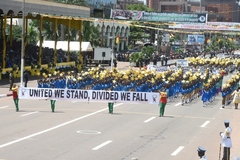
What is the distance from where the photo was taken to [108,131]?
82.3 ft

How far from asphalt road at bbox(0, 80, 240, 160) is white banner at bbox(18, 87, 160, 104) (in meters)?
0.80

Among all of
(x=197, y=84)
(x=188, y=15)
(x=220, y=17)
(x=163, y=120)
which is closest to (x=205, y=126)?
(x=163, y=120)

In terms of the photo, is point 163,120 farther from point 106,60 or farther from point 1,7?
point 106,60

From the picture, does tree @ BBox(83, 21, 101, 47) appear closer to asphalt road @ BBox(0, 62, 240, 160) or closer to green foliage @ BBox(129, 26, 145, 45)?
green foliage @ BBox(129, 26, 145, 45)

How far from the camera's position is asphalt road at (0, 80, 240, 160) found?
2038 cm

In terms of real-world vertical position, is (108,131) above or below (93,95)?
below

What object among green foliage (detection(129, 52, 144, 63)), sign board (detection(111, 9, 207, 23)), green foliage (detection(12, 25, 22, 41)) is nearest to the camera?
green foliage (detection(129, 52, 144, 63))

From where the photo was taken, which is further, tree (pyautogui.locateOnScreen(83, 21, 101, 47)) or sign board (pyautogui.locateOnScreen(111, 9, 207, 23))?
tree (pyautogui.locateOnScreen(83, 21, 101, 47))

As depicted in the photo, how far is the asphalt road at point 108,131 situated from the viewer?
20375 mm

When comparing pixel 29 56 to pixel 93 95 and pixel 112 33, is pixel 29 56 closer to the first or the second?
pixel 93 95

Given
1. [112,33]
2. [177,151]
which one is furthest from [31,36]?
[177,151]

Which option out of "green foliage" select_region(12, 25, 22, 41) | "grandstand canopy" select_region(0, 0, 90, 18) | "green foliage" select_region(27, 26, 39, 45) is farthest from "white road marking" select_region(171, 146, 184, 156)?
"green foliage" select_region(27, 26, 39, 45)

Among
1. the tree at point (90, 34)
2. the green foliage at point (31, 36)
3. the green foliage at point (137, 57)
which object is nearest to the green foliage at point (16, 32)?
the green foliage at point (31, 36)

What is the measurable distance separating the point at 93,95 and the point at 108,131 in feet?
17.0
